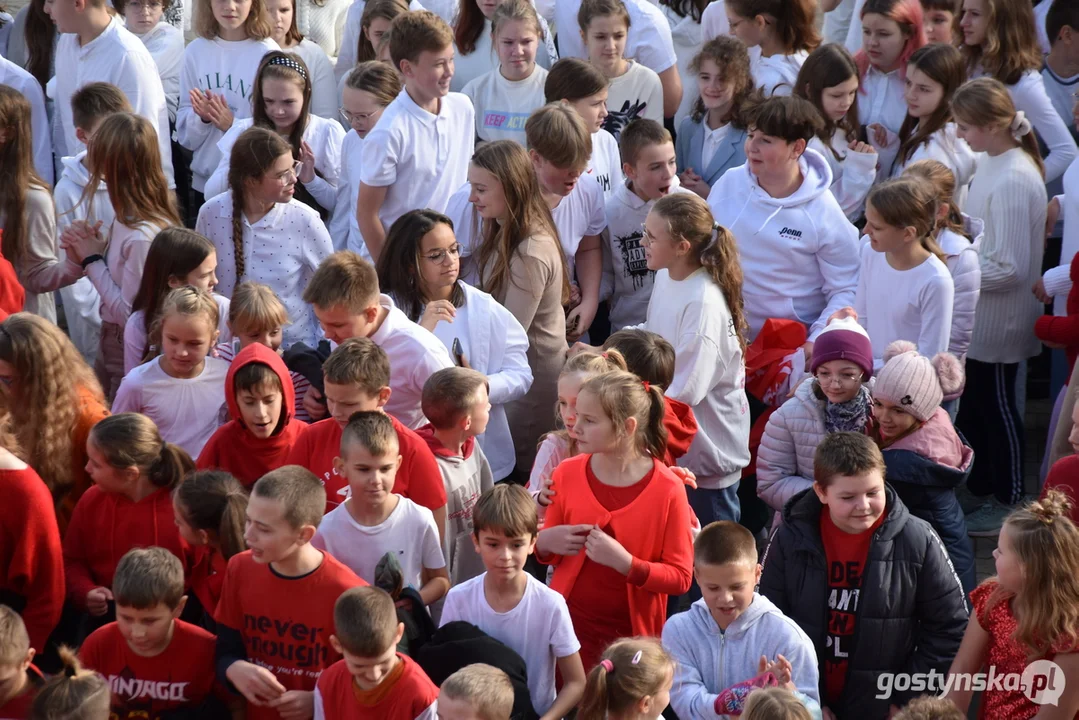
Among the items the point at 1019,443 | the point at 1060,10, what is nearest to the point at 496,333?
the point at 1019,443

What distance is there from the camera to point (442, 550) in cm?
447

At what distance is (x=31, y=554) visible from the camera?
397 cm

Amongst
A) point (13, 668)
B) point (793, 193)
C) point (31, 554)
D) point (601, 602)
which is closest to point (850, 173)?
point (793, 193)

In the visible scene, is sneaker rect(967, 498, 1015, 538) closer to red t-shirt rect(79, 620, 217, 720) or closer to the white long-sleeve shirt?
red t-shirt rect(79, 620, 217, 720)

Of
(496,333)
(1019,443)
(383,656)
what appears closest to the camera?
A: (383,656)

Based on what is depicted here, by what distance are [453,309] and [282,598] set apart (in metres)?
1.68

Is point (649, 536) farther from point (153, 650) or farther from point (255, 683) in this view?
point (153, 650)

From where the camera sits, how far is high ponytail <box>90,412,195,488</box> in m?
4.15

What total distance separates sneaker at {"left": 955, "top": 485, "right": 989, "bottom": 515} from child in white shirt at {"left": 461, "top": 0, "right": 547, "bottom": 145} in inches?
114

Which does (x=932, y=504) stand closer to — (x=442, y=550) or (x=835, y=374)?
(x=835, y=374)

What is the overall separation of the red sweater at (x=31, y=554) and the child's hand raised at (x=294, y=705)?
2.77 ft

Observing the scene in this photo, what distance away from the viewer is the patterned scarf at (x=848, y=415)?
16.0ft

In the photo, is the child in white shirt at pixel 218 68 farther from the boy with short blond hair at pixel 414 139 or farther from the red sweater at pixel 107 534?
the red sweater at pixel 107 534

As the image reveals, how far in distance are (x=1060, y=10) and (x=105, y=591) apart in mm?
5765
